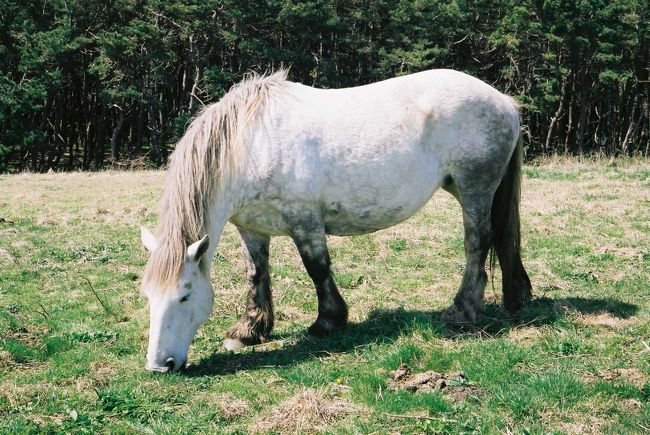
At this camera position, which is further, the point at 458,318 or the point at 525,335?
the point at 458,318

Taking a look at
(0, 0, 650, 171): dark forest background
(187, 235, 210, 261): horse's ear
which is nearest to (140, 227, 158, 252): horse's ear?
(187, 235, 210, 261): horse's ear

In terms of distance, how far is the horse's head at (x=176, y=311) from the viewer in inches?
191

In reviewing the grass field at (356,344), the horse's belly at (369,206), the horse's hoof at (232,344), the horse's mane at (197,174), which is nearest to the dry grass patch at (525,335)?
the grass field at (356,344)

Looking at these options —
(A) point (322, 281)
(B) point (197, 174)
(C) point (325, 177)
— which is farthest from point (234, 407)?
(C) point (325, 177)

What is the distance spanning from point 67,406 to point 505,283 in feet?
13.6

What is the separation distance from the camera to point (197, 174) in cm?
531

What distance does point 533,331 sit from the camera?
18.3ft

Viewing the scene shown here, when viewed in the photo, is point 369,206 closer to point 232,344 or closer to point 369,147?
point 369,147

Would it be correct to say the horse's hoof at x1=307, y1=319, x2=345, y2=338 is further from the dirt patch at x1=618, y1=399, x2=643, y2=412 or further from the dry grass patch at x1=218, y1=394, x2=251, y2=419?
the dirt patch at x1=618, y1=399, x2=643, y2=412

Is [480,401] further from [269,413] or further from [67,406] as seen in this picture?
[67,406]

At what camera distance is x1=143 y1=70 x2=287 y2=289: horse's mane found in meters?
5.00

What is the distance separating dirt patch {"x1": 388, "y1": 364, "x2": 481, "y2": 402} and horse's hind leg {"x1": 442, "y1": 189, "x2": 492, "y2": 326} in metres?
1.36

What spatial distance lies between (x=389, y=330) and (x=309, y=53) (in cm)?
3009

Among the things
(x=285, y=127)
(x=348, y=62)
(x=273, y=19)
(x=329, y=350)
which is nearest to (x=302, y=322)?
(x=329, y=350)
